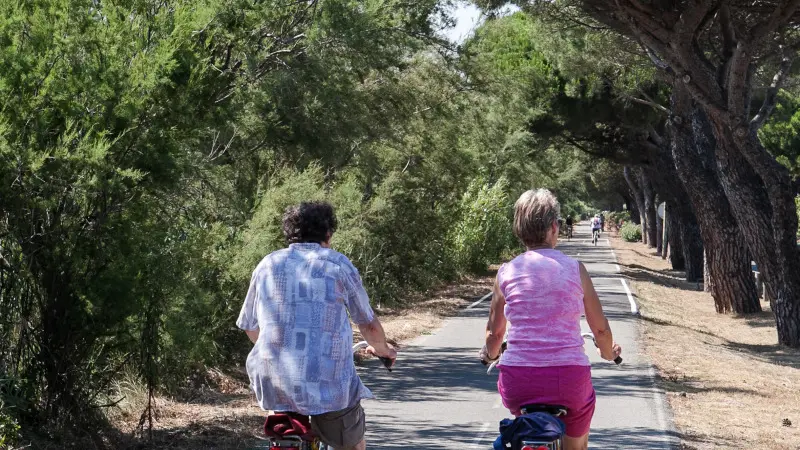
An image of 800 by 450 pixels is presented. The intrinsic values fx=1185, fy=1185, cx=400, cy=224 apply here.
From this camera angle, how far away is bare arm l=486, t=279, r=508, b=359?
16.7ft

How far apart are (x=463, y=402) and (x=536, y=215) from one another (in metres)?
7.07

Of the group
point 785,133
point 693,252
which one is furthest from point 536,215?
point 785,133

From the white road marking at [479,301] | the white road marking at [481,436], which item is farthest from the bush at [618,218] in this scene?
the white road marking at [481,436]

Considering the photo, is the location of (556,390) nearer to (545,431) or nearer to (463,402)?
(545,431)

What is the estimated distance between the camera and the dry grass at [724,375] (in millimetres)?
10547

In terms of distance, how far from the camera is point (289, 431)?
4.48 metres

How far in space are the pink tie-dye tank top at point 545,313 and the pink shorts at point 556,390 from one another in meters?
0.03

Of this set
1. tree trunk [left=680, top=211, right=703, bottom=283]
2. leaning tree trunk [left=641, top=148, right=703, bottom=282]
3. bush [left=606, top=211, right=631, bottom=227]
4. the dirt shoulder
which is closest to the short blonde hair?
the dirt shoulder

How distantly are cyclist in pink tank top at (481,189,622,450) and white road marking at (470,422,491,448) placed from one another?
4.49 metres

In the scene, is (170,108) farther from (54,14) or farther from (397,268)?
(397,268)

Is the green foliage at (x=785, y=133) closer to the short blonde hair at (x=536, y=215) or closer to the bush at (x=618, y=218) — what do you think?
the short blonde hair at (x=536, y=215)

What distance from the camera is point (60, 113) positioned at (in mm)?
8016

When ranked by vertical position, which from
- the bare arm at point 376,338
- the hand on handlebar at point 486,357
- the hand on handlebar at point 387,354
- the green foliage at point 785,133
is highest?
the green foliage at point 785,133

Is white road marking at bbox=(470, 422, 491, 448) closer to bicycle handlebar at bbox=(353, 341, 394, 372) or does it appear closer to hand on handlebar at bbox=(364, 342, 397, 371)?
bicycle handlebar at bbox=(353, 341, 394, 372)
